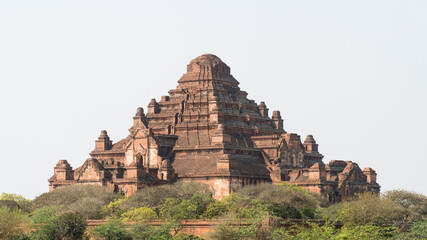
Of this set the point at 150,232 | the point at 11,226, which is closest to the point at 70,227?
the point at 11,226

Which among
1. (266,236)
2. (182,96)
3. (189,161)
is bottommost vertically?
(266,236)

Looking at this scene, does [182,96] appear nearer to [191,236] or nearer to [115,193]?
[115,193]

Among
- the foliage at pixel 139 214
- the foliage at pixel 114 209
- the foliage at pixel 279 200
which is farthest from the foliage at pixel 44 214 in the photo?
the foliage at pixel 279 200

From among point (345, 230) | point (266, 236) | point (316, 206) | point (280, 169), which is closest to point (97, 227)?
point (266, 236)

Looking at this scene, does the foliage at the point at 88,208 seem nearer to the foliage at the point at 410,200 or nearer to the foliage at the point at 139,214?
the foliage at the point at 139,214

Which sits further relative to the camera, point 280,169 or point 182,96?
point 182,96

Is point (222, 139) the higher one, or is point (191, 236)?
point (222, 139)

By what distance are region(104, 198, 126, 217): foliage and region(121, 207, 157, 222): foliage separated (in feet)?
5.92

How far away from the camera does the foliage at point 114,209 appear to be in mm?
97562

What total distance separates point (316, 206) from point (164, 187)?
1448 centimetres

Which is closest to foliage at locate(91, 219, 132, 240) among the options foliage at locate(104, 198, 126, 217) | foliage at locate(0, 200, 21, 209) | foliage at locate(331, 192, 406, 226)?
foliage at locate(104, 198, 126, 217)

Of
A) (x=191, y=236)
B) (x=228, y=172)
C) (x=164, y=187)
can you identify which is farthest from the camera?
(x=228, y=172)

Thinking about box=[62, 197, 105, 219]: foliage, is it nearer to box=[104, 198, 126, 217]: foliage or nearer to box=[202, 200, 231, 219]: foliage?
box=[104, 198, 126, 217]: foliage

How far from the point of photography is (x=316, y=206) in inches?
4048
